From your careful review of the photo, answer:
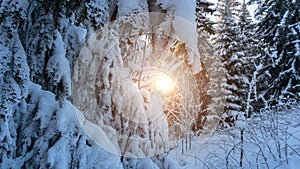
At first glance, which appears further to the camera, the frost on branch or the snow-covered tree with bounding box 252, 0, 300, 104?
the snow-covered tree with bounding box 252, 0, 300, 104

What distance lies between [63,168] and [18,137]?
0.34 m

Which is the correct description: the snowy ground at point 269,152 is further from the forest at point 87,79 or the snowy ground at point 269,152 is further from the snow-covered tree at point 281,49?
the snow-covered tree at point 281,49

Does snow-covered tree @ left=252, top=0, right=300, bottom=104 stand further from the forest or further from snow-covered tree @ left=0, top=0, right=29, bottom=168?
snow-covered tree @ left=0, top=0, right=29, bottom=168

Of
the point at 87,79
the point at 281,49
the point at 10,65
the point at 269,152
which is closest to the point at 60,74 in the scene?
the point at 10,65

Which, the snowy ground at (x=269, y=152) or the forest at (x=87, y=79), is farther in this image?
the snowy ground at (x=269, y=152)

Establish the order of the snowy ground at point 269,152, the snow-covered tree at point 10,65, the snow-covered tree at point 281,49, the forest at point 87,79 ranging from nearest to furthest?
the snow-covered tree at point 10,65
the forest at point 87,79
the snowy ground at point 269,152
the snow-covered tree at point 281,49

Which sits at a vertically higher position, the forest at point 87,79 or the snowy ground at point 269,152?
the forest at point 87,79

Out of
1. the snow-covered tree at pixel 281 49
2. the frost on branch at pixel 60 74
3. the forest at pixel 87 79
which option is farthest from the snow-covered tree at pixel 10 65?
the snow-covered tree at pixel 281 49

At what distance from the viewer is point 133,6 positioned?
2273mm

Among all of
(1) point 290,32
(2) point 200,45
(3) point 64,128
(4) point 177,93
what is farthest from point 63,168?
(2) point 200,45

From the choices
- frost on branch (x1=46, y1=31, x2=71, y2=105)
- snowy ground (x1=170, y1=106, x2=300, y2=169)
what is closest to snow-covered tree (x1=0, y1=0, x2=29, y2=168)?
frost on branch (x1=46, y1=31, x2=71, y2=105)

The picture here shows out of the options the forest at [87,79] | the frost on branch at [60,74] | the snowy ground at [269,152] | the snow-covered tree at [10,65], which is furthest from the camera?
the snowy ground at [269,152]

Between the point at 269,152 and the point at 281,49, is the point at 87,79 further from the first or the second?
the point at 281,49

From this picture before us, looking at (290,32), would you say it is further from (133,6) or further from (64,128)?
(64,128)
